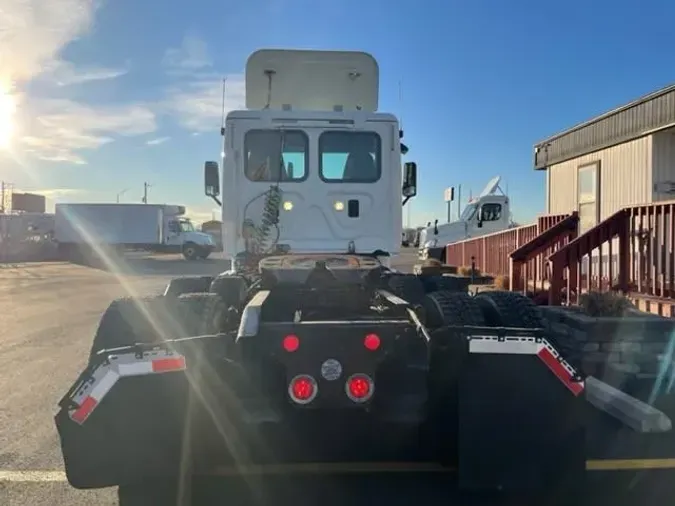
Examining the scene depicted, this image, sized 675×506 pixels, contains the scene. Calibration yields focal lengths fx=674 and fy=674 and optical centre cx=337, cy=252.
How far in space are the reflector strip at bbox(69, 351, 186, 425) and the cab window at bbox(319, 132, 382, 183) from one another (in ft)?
14.5

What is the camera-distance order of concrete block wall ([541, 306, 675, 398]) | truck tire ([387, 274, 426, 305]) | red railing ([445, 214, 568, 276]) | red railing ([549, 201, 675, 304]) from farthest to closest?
1. red railing ([445, 214, 568, 276])
2. red railing ([549, 201, 675, 304])
3. concrete block wall ([541, 306, 675, 398])
4. truck tire ([387, 274, 426, 305])

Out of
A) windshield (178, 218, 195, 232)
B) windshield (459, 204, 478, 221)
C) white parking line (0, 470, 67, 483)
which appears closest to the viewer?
white parking line (0, 470, 67, 483)

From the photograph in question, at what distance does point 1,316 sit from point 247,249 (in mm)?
9078

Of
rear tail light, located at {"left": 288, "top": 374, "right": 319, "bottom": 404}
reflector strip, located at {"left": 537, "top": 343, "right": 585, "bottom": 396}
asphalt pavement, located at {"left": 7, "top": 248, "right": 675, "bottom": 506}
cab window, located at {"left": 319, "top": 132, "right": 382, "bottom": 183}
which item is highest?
cab window, located at {"left": 319, "top": 132, "right": 382, "bottom": 183}

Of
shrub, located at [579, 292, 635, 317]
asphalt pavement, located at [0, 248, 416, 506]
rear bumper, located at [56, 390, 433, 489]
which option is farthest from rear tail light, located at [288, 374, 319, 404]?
shrub, located at [579, 292, 635, 317]

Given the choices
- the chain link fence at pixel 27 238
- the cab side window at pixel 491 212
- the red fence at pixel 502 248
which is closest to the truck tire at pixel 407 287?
the red fence at pixel 502 248

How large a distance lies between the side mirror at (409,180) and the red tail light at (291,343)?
4.54 meters

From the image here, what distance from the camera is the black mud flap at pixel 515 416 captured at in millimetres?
3381

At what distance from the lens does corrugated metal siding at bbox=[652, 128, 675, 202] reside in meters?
13.0

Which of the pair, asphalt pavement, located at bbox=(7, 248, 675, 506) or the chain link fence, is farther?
the chain link fence

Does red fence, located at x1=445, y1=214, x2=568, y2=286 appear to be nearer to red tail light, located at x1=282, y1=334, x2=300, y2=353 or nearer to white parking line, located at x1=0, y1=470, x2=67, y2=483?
white parking line, located at x1=0, y1=470, x2=67, y2=483

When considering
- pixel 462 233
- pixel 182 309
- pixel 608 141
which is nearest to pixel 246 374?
pixel 182 309

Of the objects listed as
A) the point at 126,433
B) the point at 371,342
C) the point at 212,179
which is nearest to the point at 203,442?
the point at 126,433

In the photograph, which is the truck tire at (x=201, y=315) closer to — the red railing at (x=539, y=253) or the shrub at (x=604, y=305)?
the shrub at (x=604, y=305)
